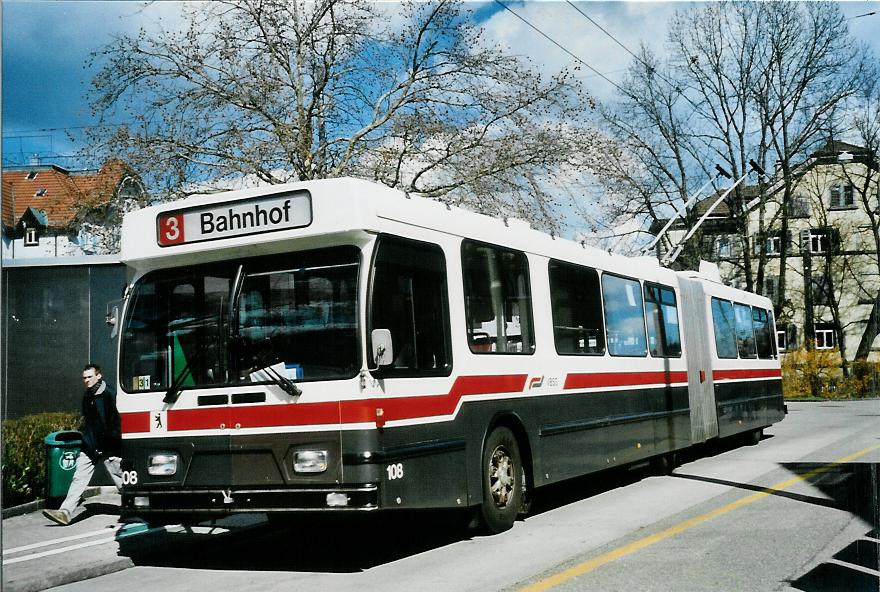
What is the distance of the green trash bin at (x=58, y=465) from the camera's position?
38.9ft

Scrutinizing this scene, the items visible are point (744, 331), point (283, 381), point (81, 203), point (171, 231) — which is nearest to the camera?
point (283, 381)

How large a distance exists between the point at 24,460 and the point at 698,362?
404 inches

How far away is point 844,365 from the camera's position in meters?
42.7

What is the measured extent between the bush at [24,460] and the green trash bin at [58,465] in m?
0.24

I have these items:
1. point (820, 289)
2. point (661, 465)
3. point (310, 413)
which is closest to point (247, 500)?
point (310, 413)

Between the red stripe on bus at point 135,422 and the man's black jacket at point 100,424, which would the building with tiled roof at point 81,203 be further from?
the red stripe on bus at point 135,422

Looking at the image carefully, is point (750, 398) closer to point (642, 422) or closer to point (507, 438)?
point (642, 422)

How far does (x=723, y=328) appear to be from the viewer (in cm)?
1816

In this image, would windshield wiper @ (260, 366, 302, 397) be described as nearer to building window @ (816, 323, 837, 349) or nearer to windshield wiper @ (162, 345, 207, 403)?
windshield wiper @ (162, 345, 207, 403)

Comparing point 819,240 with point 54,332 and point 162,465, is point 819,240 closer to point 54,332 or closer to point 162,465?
point 54,332

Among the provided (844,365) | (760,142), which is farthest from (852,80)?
(844,365)

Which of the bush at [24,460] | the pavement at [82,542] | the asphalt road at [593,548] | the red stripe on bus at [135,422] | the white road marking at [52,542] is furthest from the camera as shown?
the bush at [24,460]

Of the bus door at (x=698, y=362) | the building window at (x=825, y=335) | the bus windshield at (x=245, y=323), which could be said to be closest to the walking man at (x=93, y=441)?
the bus windshield at (x=245, y=323)

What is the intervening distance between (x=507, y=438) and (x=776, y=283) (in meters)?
53.0
